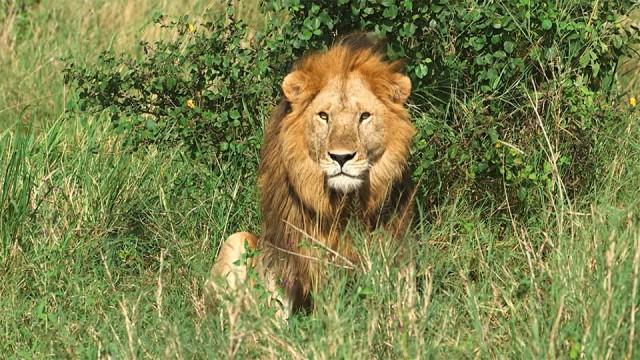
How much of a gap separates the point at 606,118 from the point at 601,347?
6.49 feet

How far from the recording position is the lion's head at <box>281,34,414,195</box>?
4.29 m

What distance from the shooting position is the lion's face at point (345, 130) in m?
4.17

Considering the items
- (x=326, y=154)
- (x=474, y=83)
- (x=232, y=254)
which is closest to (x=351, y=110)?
(x=326, y=154)

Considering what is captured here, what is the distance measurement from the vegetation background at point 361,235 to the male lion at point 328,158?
8.6 inches

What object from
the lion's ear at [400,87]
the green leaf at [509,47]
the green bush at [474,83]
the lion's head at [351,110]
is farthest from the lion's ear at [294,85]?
the green leaf at [509,47]

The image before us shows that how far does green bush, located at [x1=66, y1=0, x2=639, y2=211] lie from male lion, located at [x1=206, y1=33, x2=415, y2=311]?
32cm

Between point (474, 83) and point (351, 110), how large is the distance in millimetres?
824

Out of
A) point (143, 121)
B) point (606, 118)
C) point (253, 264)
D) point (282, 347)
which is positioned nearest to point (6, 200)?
point (143, 121)

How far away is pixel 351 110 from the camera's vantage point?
4.29 meters

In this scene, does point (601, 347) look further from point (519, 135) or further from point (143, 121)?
point (143, 121)

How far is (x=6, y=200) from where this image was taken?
16.1ft

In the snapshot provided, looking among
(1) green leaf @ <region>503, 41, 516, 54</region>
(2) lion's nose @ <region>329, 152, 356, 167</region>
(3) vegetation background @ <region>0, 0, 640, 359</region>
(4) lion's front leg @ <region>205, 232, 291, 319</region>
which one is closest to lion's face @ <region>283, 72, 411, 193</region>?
(2) lion's nose @ <region>329, 152, 356, 167</region>

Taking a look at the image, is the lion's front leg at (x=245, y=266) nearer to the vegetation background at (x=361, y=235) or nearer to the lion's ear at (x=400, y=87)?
the vegetation background at (x=361, y=235)

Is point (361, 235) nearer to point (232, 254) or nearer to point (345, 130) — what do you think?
point (345, 130)
